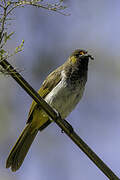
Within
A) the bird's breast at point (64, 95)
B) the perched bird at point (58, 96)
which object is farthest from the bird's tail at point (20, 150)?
the bird's breast at point (64, 95)

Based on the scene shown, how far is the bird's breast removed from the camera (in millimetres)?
4590

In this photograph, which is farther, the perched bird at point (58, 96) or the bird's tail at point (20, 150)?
the perched bird at point (58, 96)

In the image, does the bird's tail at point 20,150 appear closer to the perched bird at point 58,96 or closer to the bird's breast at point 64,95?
the perched bird at point 58,96

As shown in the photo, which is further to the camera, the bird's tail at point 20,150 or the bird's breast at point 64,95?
the bird's breast at point 64,95

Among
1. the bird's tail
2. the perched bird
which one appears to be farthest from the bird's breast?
the bird's tail

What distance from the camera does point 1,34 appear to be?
203cm

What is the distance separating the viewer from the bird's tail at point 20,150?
4242 millimetres

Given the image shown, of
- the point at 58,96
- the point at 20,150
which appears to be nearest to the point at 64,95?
the point at 58,96

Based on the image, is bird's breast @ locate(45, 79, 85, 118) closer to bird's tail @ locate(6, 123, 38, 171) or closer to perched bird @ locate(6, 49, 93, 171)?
perched bird @ locate(6, 49, 93, 171)

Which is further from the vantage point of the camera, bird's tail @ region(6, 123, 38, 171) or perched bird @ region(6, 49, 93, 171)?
perched bird @ region(6, 49, 93, 171)

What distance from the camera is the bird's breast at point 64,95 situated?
181 inches

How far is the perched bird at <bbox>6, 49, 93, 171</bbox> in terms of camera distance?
4.60 m

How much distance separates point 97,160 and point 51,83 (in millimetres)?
2849

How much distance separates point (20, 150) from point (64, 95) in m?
0.96
